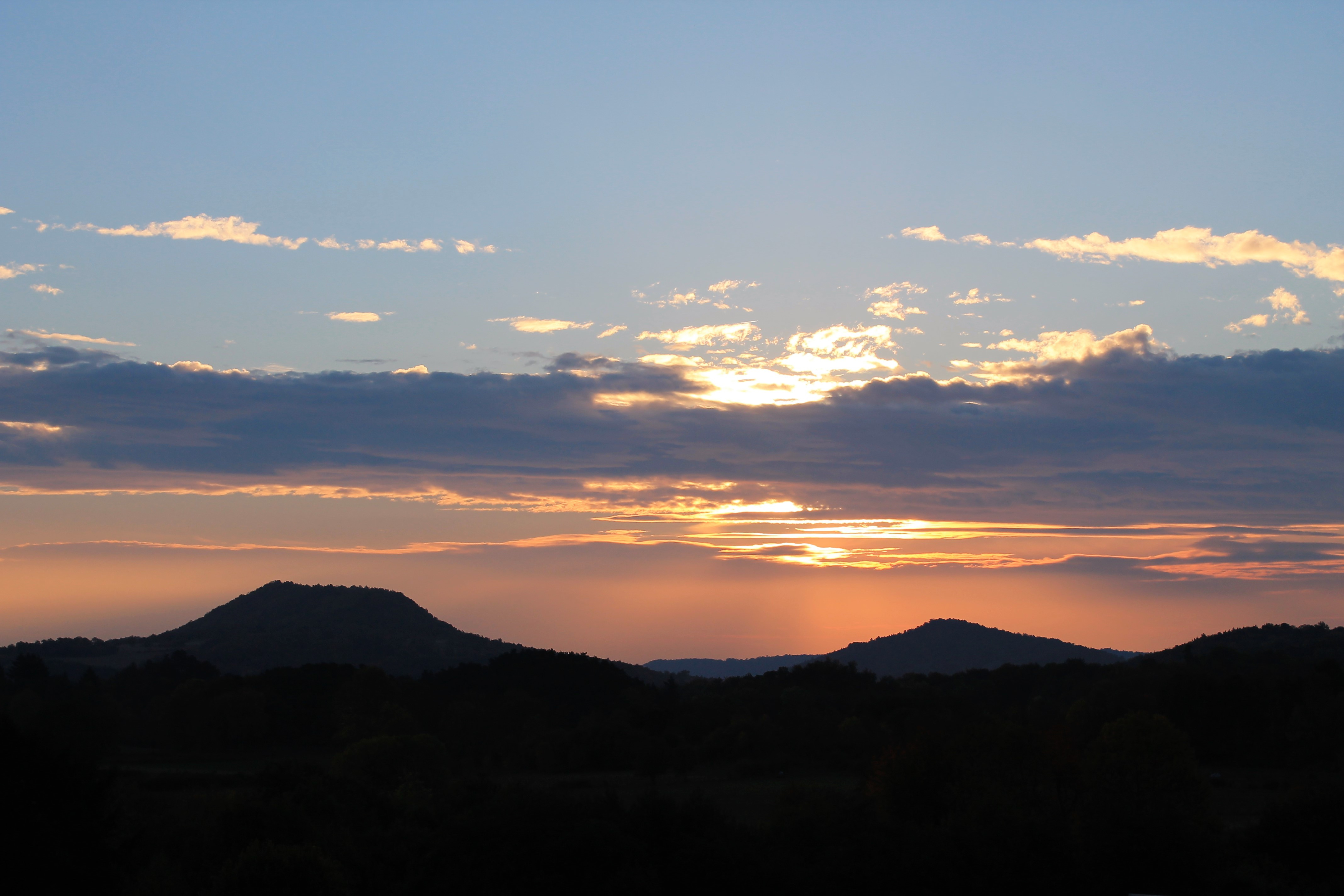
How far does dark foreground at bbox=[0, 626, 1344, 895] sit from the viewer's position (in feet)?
130

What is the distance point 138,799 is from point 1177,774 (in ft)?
237

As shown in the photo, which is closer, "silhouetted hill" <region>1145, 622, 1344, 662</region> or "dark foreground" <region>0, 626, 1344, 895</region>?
"dark foreground" <region>0, 626, 1344, 895</region>

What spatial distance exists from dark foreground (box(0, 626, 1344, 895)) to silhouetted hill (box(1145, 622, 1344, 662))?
3.09 metres

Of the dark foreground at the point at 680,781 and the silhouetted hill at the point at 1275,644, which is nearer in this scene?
the dark foreground at the point at 680,781

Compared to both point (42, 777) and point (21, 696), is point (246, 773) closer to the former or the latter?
point (21, 696)

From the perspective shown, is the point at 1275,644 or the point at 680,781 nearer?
the point at 680,781

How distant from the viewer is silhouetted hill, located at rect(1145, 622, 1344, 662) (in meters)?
147

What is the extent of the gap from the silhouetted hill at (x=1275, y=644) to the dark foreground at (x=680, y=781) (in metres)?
3.09

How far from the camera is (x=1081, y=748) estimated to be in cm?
9638

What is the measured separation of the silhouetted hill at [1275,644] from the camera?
483 feet

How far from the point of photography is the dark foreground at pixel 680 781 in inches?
1565

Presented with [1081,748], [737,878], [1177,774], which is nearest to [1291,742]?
[1081,748]

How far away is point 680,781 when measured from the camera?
105750mm

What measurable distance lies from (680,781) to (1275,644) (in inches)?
4706
